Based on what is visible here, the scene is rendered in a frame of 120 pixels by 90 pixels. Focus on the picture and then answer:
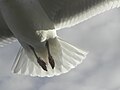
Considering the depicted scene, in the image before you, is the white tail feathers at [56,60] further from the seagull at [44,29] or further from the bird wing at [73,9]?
the bird wing at [73,9]

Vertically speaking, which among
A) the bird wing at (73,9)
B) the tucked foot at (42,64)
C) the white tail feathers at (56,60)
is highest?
the bird wing at (73,9)

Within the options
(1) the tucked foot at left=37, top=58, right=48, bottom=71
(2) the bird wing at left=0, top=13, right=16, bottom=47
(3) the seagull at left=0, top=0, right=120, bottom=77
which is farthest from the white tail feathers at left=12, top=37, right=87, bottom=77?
(2) the bird wing at left=0, top=13, right=16, bottom=47

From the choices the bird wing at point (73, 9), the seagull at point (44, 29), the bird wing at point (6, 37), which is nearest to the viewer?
the seagull at point (44, 29)

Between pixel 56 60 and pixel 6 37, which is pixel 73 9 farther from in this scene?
pixel 6 37

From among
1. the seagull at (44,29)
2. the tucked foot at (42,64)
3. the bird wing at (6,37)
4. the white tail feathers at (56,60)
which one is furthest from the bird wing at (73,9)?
the bird wing at (6,37)

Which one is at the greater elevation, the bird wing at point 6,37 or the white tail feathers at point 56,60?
the bird wing at point 6,37

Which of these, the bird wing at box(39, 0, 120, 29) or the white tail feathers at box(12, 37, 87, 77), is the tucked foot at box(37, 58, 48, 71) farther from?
the bird wing at box(39, 0, 120, 29)

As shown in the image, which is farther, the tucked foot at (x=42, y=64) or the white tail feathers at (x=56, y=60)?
the white tail feathers at (x=56, y=60)

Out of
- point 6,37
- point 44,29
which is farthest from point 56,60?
point 6,37
